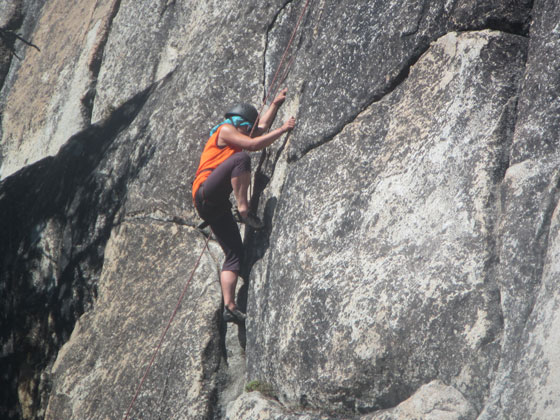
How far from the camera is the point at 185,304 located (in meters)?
7.04

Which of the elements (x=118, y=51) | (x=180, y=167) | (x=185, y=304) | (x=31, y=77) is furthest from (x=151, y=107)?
(x=31, y=77)

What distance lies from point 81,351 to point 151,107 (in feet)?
11.6

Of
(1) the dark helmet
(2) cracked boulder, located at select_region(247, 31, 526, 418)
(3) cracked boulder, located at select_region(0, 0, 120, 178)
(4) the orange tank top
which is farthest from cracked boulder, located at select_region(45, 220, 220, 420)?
(3) cracked boulder, located at select_region(0, 0, 120, 178)

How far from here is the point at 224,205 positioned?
22.6 feet

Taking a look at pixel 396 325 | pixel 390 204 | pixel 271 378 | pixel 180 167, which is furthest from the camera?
pixel 180 167

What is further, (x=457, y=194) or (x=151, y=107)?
(x=151, y=107)

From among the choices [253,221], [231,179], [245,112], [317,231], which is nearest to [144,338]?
[253,221]

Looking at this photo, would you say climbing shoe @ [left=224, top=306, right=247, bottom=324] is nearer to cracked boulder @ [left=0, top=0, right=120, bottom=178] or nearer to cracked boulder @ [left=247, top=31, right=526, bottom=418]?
cracked boulder @ [left=247, top=31, right=526, bottom=418]

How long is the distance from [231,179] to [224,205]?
35 centimetres

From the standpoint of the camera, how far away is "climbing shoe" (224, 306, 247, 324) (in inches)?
260

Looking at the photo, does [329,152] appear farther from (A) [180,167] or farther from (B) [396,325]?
(A) [180,167]

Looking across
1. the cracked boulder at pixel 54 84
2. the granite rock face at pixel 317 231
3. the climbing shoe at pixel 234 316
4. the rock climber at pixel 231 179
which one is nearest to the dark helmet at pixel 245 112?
the rock climber at pixel 231 179

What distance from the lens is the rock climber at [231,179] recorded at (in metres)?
6.66

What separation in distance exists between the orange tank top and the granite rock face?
19.7 inches
